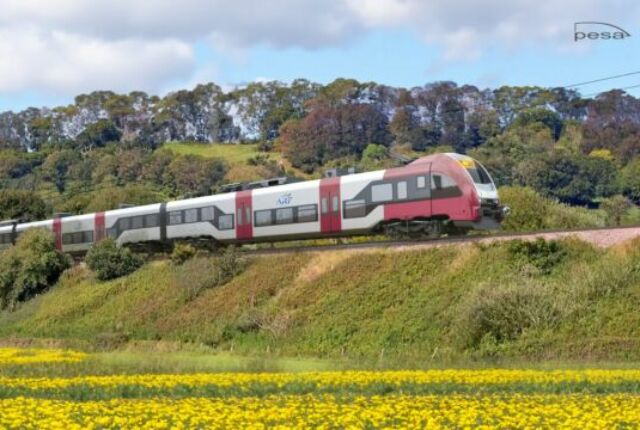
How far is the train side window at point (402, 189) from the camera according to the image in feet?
117

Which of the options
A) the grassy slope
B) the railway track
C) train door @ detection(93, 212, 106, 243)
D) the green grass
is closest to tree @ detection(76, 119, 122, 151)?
the green grass

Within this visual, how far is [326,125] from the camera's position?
134 meters

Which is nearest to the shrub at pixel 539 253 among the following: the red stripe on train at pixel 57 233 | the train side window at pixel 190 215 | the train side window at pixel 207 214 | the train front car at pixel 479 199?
the train front car at pixel 479 199

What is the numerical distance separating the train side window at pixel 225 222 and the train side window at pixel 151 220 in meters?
6.78

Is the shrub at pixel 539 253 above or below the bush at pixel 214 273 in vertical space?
above

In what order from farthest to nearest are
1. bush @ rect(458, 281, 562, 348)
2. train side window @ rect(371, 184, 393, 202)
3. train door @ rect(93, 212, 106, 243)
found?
train door @ rect(93, 212, 106, 243)
train side window @ rect(371, 184, 393, 202)
bush @ rect(458, 281, 562, 348)

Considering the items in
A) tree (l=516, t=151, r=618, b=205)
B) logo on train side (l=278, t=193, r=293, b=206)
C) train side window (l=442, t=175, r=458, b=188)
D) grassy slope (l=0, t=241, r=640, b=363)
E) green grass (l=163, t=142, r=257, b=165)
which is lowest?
grassy slope (l=0, t=241, r=640, b=363)

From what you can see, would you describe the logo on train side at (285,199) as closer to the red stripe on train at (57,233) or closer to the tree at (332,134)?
the red stripe on train at (57,233)

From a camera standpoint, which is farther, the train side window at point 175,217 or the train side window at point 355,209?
the train side window at point 175,217

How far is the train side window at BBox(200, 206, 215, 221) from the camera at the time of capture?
46188mm

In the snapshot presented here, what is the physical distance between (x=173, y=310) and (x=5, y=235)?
1160 inches

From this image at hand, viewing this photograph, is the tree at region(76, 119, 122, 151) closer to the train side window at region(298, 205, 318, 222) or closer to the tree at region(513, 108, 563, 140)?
the tree at region(513, 108, 563, 140)

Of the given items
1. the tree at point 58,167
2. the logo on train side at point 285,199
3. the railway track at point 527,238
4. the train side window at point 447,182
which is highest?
the tree at point 58,167

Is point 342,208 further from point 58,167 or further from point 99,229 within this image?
point 58,167
